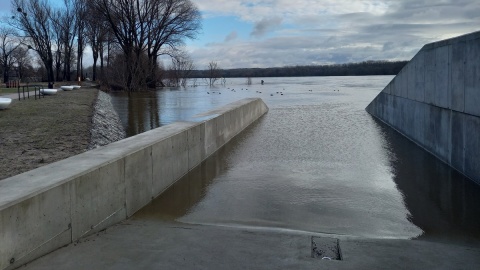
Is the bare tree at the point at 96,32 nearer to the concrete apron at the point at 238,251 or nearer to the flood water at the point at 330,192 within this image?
the flood water at the point at 330,192

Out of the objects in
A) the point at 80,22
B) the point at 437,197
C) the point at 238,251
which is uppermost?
the point at 80,22

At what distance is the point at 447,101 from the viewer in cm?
1151

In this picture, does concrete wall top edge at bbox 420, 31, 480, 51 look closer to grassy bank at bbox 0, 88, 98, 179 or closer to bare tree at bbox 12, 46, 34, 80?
grassy bank at bbox 0, 88, 98, 179

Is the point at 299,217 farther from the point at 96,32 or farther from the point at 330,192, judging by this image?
the point at 96,32

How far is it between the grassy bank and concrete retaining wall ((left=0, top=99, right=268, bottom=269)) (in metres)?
1.85

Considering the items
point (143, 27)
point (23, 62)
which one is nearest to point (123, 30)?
point (143, 27)

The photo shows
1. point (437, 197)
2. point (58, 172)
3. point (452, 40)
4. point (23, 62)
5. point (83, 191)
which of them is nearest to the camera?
point (83, 191)

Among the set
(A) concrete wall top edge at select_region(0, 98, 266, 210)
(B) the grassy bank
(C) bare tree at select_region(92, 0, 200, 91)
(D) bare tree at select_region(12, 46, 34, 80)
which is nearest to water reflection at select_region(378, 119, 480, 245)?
(A) concrete wall top edge at select_region(0, 98, 266, 210)

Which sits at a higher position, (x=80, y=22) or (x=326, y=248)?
(x=80, y=22)

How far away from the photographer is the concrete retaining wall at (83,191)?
471 centimetres

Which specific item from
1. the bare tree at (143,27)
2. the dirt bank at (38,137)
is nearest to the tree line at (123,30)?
the bare tree at (143,27)

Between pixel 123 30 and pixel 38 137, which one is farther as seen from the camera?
pixel 123 30

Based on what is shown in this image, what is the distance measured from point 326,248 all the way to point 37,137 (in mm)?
9321

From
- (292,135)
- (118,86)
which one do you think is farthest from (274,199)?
(118,86)
